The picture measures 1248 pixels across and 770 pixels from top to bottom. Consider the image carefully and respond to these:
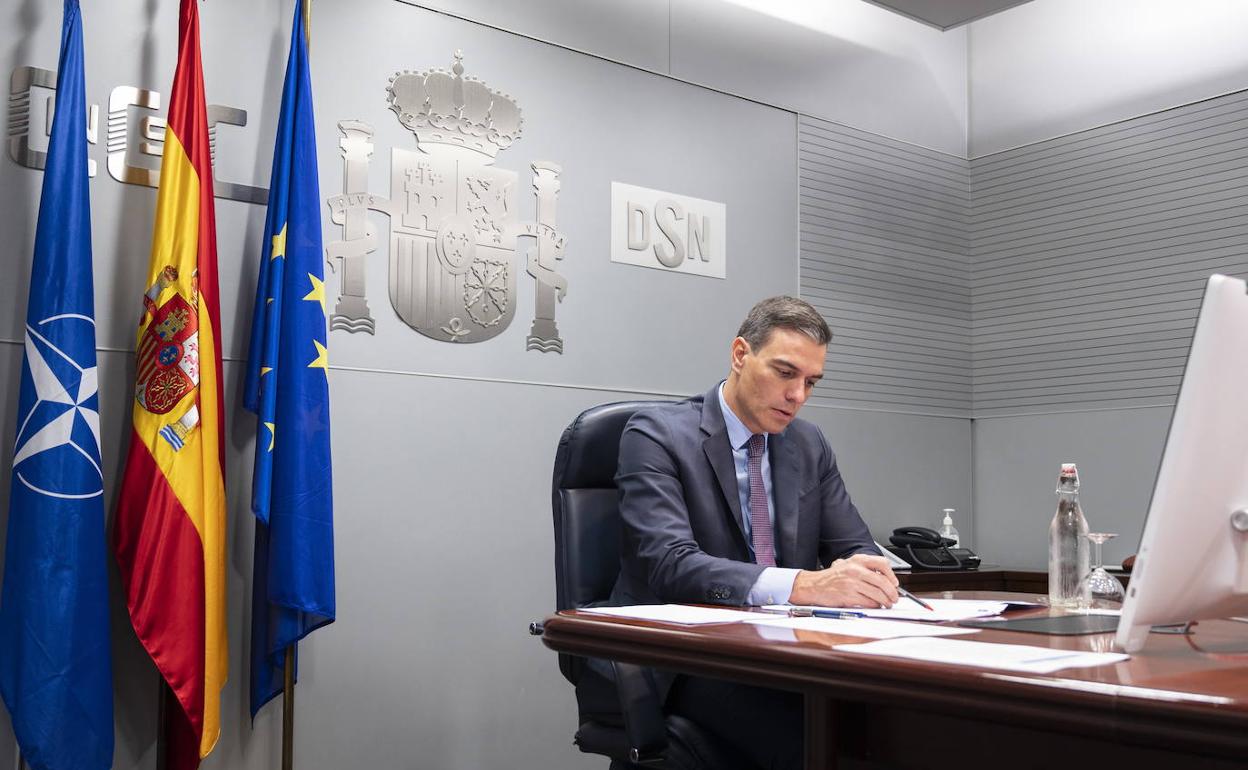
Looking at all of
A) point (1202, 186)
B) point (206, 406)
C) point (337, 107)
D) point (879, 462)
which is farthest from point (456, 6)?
point (1202, 186)

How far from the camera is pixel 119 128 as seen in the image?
3012 millimetres

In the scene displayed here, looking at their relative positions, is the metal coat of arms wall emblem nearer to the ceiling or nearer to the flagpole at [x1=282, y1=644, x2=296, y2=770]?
the flagpole at [x1=282, y1=644, x2=296, y2=770]

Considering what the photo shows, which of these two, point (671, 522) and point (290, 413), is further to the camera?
point (290, 413)

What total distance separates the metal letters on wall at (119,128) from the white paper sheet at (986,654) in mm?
2372

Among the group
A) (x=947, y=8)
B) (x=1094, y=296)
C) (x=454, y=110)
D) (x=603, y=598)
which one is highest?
(x=947, y=8)

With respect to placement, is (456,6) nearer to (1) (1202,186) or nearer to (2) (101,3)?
(2) (101,3)

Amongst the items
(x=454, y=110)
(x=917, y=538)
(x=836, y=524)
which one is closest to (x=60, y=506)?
(x=454, y=110)

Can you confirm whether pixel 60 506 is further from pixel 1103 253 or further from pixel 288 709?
pixel 1103 253

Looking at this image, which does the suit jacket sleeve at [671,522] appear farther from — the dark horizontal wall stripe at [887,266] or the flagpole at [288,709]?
the dark horizontal wall stripe at [887,266]

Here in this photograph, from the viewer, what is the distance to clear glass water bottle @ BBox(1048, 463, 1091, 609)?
2043 mm

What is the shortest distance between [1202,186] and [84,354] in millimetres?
3851

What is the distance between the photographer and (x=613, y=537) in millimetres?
2449

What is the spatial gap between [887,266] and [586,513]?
277cm

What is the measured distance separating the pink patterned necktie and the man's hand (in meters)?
0.46
